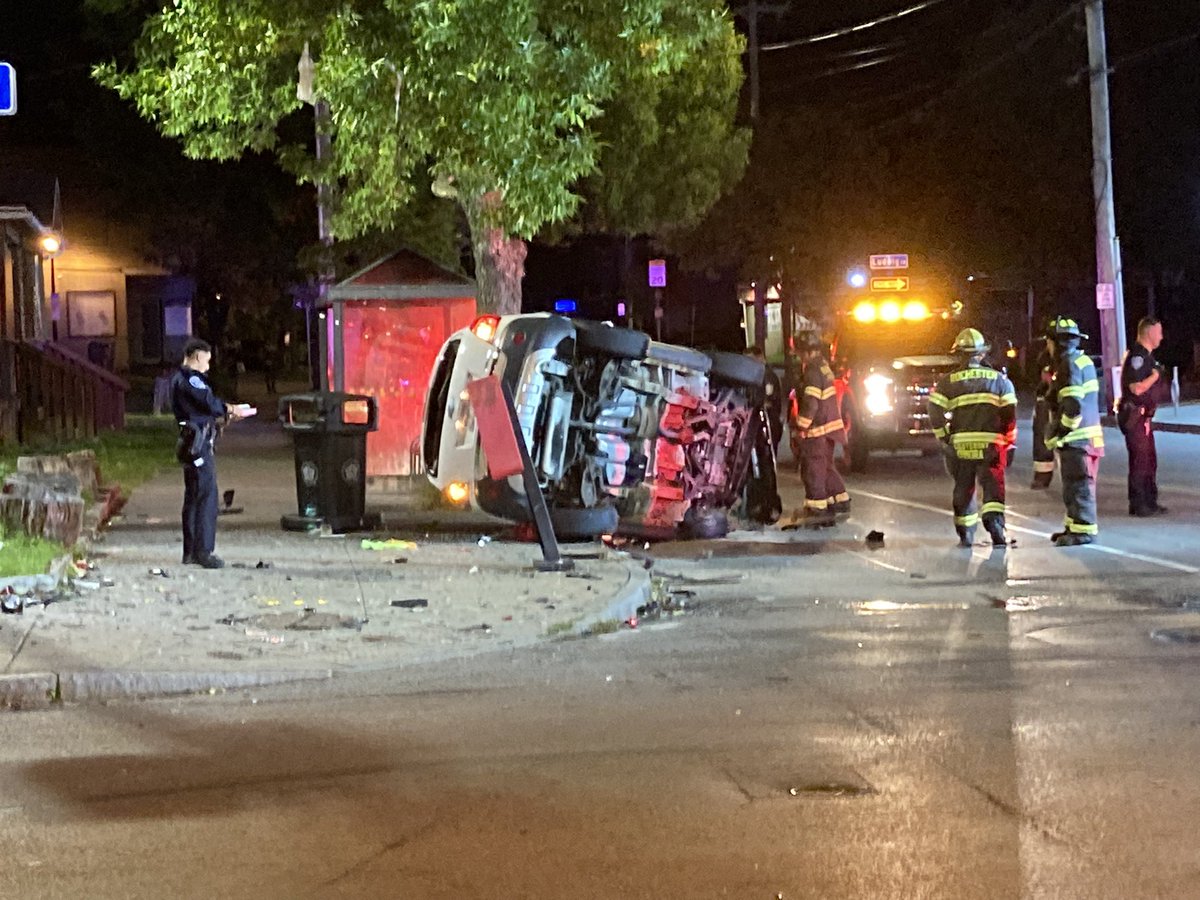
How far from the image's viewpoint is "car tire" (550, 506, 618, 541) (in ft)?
45.3

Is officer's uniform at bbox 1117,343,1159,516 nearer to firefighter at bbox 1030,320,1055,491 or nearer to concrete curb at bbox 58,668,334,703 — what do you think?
firefighter at bbox 1030,320,1055,491

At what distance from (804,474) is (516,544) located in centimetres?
329

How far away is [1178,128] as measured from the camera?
44.4 metres

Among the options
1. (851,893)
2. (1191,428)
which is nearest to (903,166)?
(1191,428)

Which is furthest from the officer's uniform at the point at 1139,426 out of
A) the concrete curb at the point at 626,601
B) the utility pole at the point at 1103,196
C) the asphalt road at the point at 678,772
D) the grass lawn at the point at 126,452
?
the utility pole at the point at 1103,196

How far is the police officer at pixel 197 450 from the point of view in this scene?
475 inches

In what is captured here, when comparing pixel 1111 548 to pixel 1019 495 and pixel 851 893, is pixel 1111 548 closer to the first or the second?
pixel 1019 495

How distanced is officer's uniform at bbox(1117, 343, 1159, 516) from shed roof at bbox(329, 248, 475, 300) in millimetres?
6733

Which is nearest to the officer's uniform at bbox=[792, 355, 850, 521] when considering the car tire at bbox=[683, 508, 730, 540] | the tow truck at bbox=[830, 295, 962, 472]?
the car tire at bbox=[683, 508, 730, 540]

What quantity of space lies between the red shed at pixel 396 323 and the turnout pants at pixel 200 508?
5658 mm

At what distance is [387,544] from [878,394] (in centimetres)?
999

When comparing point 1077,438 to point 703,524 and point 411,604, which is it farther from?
point 411,604

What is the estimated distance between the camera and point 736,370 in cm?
1507

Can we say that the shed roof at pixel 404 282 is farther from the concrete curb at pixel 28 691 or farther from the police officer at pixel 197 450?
the concrete curb at pixel 28 691
